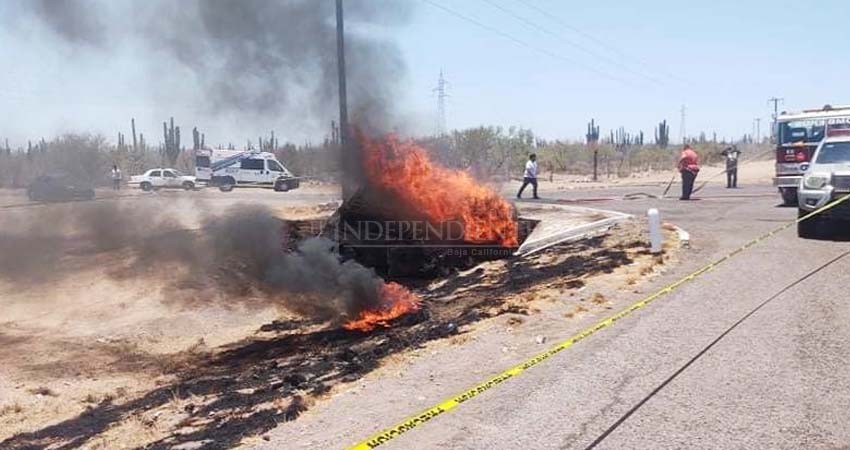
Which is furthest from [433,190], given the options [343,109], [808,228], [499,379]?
[499,379]

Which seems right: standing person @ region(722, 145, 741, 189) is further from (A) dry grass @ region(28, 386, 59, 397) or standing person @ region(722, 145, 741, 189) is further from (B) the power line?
(A) dry grass @ region(28, 386, 59, 397)

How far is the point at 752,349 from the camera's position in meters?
5.00

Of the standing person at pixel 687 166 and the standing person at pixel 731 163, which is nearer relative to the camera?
the standing person at pixel 687 166

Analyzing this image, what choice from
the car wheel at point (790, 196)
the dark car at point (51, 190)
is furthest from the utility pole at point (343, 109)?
the car wheel at point (790, 196)

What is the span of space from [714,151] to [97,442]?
5963cm

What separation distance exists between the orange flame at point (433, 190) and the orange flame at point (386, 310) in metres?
2.71

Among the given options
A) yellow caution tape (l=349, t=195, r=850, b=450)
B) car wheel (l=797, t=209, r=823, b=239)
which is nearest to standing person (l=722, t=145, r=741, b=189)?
car wheel (l=797, t=209, r=823, b=239)

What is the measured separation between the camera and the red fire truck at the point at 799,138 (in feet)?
46.1

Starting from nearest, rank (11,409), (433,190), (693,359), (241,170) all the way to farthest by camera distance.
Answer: (693,359) → (11,409) → (433,190) → (241,170)

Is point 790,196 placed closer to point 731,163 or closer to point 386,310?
point 731,163

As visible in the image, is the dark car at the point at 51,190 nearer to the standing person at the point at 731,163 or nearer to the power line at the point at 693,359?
the power line at the point at 693,359

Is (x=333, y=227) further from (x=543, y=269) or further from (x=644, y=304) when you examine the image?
(x=644, y=304)

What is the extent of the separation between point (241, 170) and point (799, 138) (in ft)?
75.3

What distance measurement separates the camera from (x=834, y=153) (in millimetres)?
10242
